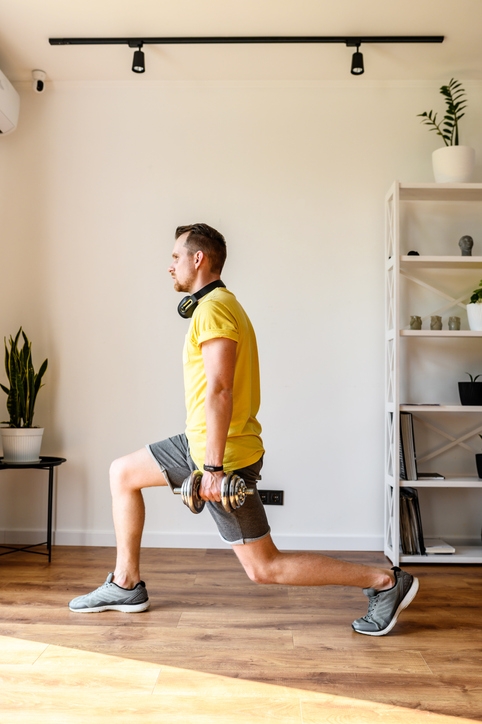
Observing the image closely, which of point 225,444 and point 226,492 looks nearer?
point 226,492

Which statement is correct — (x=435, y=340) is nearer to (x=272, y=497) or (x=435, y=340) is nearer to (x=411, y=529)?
(x=411, y=529)

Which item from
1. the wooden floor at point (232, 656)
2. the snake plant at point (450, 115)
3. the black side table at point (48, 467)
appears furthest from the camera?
the snake plant at point (450, 115)

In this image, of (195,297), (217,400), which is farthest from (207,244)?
(217,400)

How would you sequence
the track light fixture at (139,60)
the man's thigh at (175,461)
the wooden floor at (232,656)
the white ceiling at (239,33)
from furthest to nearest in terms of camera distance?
the track light fixture at (139,60), the white ceiling at (239,33), the man's thigh at (175,461), the wooden floor at (232,656)

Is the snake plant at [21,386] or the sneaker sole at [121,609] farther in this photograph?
the snake plant at [21,386]

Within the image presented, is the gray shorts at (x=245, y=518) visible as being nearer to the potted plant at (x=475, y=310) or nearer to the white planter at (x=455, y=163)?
the potted plant at (x=475, y=310)

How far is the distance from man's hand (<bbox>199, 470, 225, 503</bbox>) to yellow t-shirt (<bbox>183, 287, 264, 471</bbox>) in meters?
0.15

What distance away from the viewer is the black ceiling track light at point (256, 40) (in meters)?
3.24

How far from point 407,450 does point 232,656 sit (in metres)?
1.59

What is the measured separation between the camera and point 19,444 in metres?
3.25

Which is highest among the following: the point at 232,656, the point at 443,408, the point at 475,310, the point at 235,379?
the point at 475,310

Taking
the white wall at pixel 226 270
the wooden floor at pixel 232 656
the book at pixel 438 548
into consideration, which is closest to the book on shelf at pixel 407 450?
the white wall at pixel 226 270

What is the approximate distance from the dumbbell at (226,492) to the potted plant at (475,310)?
1.89 meters

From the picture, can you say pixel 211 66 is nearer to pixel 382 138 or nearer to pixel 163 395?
pixel 382 138
